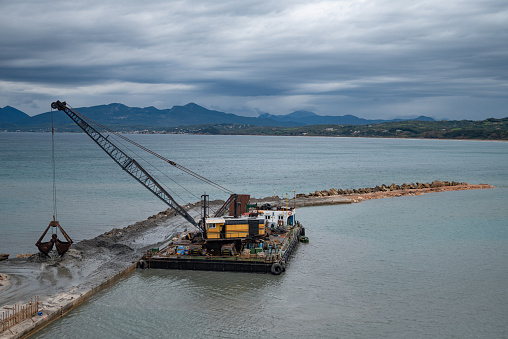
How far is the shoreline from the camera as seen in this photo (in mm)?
22906

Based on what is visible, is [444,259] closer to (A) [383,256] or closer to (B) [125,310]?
(A) [383,256]

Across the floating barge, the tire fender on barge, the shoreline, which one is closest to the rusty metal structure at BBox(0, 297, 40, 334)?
the shoreline

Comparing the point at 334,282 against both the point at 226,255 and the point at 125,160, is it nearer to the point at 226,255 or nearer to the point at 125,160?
the point at 226,255

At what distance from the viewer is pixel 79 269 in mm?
29609

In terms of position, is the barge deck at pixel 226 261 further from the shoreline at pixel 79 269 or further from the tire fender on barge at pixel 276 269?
the shoreline at pixel 79 269

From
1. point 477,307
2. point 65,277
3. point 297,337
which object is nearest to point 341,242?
point 477,307

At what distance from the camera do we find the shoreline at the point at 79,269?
22.9m

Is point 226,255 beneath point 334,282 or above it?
above

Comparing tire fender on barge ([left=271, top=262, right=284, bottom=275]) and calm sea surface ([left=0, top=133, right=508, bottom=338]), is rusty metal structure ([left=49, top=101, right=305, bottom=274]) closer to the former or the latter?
tire fender on barge ([left=271, top=262, right=284, bottom=275])

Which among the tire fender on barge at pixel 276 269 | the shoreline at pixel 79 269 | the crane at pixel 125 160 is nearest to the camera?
the shoreline at pixel 79 269

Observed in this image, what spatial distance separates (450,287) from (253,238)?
41.2 ft

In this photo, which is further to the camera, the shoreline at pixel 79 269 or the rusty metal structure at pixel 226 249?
the rusty metal structure at pixel 226 249

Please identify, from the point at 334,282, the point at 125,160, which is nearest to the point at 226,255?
the point at 334,282

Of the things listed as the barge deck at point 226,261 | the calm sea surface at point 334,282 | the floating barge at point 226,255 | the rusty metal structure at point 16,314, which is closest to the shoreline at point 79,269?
the rusty metal structure at point 16,314
